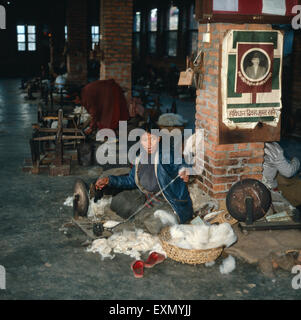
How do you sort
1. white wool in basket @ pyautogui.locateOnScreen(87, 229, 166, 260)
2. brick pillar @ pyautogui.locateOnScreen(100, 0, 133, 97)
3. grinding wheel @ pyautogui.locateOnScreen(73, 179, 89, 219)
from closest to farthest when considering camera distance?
white wool in basket @ pyautogui.locateOnScreen(87, 229, 166, 260) → grinding wheel @ pyautogui.locateOnScreen(73, 179, 89, 219) → brick pillar @ pyautogui.locateOnScreen(100, 0, 133, 97)

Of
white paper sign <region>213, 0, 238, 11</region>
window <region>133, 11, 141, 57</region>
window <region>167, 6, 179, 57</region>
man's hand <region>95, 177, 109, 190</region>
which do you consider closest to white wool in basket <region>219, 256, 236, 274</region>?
man's hand <region>95, 177, 109, 190</region>

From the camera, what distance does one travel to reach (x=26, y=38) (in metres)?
30.9

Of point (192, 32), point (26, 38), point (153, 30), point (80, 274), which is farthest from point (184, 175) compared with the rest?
point (26, 38)

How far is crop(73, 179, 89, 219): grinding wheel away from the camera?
6.02m

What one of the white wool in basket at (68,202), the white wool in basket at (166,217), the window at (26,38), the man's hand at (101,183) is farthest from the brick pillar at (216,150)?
the window at (26,38)

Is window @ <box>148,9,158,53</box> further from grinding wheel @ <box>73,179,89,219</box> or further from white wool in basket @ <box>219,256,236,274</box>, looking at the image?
white wool in basket @ <box>219,256,236,274</box>

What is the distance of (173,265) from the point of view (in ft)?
16.4

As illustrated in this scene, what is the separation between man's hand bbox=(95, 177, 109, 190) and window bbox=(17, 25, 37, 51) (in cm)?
2751

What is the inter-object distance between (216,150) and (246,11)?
179cm

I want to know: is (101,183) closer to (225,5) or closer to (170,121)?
(225,5)

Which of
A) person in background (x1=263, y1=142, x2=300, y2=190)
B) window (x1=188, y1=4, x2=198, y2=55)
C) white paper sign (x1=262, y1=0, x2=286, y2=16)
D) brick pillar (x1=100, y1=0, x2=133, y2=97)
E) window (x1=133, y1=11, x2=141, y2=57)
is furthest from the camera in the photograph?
window (x1=133, y1=11, x2=141, y2=57)

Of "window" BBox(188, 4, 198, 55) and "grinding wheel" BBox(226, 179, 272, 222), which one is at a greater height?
"window" BBox(188, 4, 198, 55)

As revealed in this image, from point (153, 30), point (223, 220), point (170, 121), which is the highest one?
point (153, 30)
